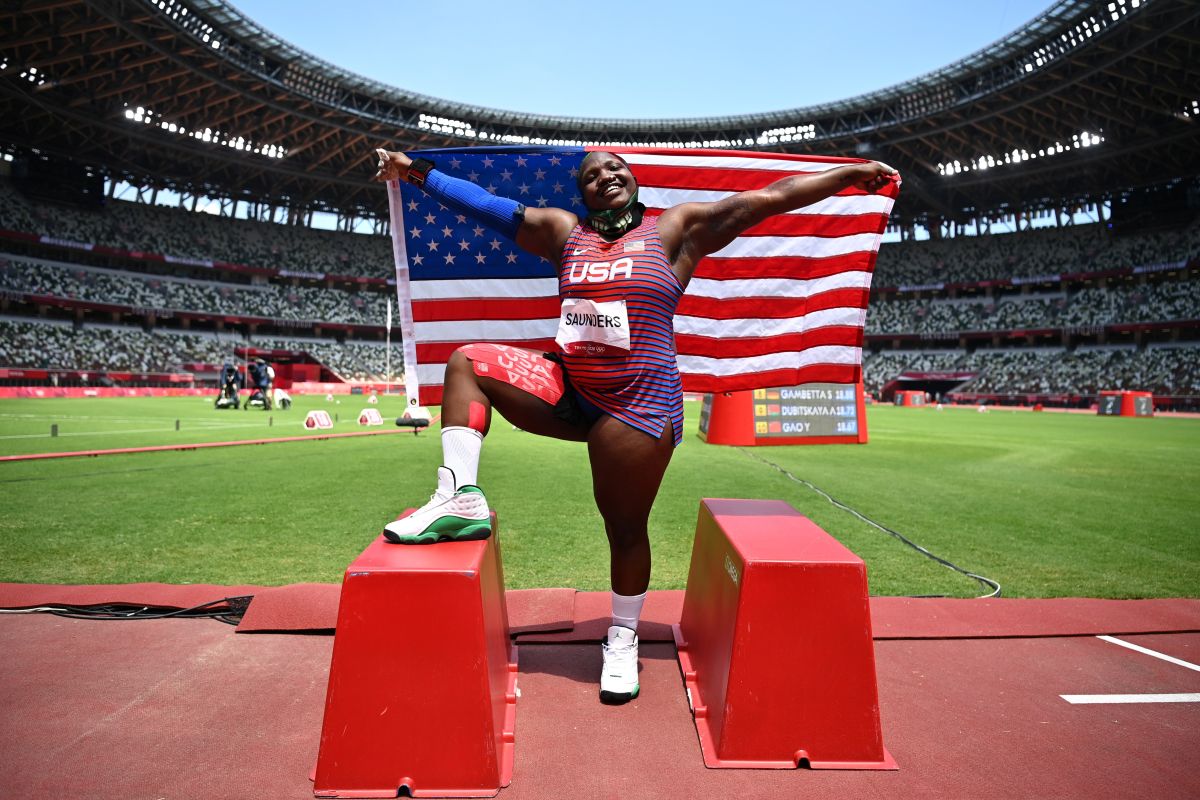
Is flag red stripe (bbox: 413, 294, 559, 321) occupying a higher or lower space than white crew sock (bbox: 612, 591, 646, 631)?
higher

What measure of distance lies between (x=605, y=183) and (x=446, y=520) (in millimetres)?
1561

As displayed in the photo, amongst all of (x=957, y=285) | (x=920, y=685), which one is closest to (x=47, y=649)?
(x=920, y=685)

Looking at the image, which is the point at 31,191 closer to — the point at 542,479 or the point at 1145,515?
the point at 542,479

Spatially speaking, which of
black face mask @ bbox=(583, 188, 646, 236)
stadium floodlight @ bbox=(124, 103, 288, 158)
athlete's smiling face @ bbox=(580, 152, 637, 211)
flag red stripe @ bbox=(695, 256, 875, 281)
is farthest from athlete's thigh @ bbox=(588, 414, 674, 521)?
stadium floodlight @ bbox=(124, 103, 288, 158)

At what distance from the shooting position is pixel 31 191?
43531 millimetres

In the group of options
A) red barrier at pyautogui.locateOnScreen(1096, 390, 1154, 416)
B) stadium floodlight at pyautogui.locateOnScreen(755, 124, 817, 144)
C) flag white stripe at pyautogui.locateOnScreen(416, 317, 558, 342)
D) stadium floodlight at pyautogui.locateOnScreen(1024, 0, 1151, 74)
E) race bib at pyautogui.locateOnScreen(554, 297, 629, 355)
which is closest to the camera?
race bib at pyautogui.locateOnScreen(554, 297, 629, 355)

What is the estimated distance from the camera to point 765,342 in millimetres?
3951

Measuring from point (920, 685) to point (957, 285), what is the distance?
5942cm

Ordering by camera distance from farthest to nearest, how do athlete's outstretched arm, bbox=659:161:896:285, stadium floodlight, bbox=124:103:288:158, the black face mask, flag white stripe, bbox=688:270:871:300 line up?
1. stadium floodlight, bbox=124:103:288:158
2. flag white stripe, bbox=688:270:871:300
3. athlete's outstretched arm, bbox=659:161:896:285
4. the black face mask

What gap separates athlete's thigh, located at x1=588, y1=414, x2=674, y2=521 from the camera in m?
2.66

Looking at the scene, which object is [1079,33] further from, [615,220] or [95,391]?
[95,391]

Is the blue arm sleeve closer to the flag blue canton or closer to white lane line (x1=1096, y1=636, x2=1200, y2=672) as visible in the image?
the flag blue canton

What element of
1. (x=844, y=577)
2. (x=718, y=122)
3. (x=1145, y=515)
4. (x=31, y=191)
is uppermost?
(x=718, y=122)

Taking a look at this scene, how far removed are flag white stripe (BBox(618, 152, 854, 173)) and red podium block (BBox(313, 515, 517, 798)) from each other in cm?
256
